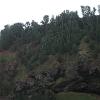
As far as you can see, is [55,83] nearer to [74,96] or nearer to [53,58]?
[74,96]

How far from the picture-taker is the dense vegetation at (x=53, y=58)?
93938 millimetres

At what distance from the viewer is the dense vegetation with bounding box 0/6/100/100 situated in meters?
93.9

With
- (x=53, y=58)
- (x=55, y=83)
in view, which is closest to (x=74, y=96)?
(x=55, y=83)

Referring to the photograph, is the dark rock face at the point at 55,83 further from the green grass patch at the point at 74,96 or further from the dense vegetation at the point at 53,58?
the green grass patch at the point at 74,96

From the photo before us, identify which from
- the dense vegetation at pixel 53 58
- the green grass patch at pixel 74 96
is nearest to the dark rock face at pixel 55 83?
the dense vegetation at pixel 53 58

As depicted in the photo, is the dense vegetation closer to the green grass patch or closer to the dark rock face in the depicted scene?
the dark rock face

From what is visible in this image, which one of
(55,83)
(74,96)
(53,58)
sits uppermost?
(53,58)

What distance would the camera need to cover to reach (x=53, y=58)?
111562 millimetres

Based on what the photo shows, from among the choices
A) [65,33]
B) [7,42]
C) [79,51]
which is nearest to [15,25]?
[7,42]

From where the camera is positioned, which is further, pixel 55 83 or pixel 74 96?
pixel 55 83

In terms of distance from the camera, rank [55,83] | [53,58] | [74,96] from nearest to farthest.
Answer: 1. [74,96]
2. [55,83]
3. [53,58]

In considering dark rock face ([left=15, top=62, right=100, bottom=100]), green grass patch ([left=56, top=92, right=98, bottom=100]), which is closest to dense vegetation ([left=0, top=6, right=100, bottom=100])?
dark rock face ([left=15, top=62, right=100, bottom=100])

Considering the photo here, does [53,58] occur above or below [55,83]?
above

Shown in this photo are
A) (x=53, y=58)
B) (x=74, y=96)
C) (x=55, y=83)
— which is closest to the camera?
(x=74, y=96)
